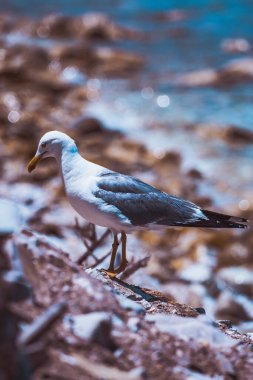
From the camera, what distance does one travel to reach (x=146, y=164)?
11859mm

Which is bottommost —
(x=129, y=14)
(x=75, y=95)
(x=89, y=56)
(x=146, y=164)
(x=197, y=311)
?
(x=197, y=311)

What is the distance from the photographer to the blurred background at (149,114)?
28.7 ft

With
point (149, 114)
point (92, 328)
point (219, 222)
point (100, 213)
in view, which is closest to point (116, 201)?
point (100, 213)

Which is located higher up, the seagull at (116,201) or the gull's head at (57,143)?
the gull's head at (57,143)

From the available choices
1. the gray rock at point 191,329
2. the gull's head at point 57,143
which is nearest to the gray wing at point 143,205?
the gull's head at point 57,143

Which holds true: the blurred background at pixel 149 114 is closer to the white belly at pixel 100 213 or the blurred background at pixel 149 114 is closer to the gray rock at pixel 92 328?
the gray rock at pixel 92 328

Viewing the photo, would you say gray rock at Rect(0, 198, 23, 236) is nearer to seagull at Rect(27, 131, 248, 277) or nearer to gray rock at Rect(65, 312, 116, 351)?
gray rock at Rect(65, 312, 116, 351)

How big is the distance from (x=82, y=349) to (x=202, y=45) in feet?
57.3

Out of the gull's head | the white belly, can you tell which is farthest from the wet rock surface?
the gull's head

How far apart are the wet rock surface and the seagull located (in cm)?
32

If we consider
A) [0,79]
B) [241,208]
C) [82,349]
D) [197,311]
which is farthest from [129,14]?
[82,349]

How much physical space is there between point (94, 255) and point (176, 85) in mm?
11107

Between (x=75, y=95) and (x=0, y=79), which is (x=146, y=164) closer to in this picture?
(x=75, y=95)

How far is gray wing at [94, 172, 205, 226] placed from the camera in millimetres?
4590
